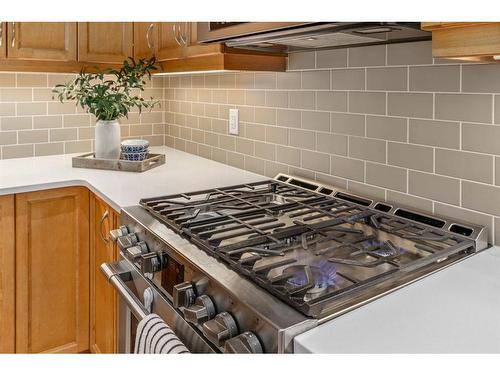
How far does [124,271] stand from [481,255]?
3.23 feet

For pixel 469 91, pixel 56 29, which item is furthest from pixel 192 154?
pixel 469 91

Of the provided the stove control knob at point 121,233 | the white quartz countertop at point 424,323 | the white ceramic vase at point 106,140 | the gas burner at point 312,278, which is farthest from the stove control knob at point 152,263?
the white ceramic vase at point 106,140

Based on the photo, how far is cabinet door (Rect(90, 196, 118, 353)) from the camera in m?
1.64

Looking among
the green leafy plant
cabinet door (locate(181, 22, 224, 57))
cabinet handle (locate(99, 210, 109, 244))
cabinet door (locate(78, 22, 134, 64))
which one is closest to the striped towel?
cabinet handle (locate(99, 210, 109, 244))

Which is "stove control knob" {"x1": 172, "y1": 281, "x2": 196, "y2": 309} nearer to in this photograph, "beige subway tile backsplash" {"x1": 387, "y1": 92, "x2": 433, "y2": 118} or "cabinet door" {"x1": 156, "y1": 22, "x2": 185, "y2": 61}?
"beige subway tile backsplash" {"x1": 387, "y1": 92, "x2": 433, "y2": 118}

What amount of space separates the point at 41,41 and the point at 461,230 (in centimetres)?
193

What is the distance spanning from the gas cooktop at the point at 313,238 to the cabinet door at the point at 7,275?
621 millimetres

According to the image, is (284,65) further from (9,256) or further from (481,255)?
(9,256)

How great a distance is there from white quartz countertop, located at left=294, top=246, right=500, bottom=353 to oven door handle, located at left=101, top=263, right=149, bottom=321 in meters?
0.60

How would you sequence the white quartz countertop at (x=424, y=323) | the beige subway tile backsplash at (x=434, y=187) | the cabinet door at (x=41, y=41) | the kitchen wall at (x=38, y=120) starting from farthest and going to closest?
the kitchen wall at (x=38, y=120) < the cabinet door at (x=41, y=41) < the beige subway tile backsplash at (x=434, y=187) < the white quartz countertop at (x=424, y=323)

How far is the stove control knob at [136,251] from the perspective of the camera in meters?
1.22

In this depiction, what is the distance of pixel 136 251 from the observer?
4.05ft

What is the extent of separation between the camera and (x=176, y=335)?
3.35 feet

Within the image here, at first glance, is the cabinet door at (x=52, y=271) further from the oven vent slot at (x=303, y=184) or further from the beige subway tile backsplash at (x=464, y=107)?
the beige subway tile backsplash at (x=464, y=107)
